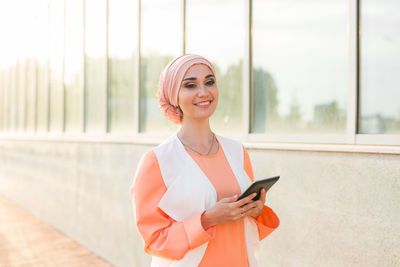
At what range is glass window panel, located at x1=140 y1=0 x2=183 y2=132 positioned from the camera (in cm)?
543

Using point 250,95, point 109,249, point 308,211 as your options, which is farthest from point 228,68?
point 109,249

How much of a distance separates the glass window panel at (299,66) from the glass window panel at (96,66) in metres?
3.60

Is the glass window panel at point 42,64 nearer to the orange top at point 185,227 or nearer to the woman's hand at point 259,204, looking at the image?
the orange top at point 185,227

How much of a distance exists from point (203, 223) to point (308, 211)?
62.0 inches

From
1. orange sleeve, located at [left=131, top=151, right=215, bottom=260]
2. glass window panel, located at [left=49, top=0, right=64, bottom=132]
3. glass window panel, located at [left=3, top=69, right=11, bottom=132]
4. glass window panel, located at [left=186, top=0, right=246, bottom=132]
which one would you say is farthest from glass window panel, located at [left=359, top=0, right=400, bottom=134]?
glass window panel, located at [left=3, top=69, right=11, bottom=132]

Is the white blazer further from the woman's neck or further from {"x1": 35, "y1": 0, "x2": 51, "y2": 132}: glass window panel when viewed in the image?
{"x1": 35, "y1": 0, "x2": 51, "y2": 132}: glass window panel

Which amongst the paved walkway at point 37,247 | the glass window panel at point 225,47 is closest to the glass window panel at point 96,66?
the paved walkway at point 37,247

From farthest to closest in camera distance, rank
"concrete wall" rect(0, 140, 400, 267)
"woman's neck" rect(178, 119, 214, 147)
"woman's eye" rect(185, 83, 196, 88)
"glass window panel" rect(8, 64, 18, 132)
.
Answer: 1. "glass window panel" rect(8, 64, 18, 132)
2. "concrete wall" rect(0, 140, 400, 267)
3. "woman's neck" rect(178, 119, 214, 147)
4. "woman's eye" rect(185, 83, 196, 88)

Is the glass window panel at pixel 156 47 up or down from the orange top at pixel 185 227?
up

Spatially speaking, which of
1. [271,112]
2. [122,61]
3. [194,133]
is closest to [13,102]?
[122,61]

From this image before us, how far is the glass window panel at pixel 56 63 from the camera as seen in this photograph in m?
9.18

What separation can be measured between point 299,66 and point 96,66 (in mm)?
4498

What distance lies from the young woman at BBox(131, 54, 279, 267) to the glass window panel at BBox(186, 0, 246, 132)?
213cm

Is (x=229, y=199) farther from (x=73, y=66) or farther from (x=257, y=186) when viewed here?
(x=73, y=66)
